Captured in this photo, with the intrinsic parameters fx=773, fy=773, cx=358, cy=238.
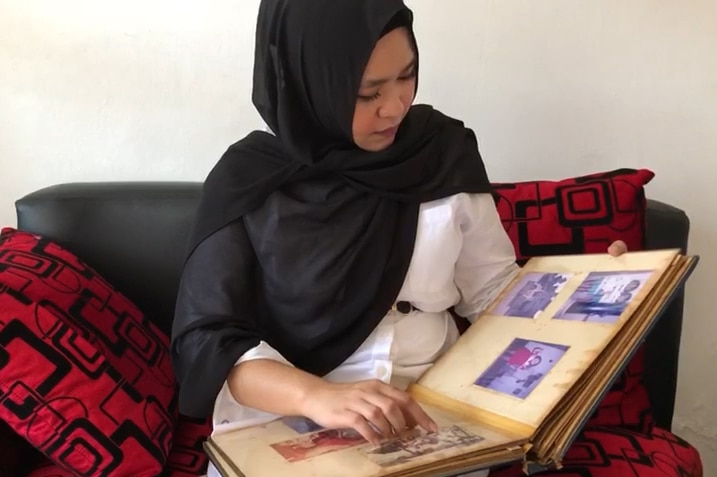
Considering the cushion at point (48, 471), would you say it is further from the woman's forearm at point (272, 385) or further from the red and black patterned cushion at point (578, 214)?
the red and black patterned cushion at point (578, 214)

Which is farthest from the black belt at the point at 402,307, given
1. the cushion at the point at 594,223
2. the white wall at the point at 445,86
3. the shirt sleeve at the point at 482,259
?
the white wall at the point at 445,86

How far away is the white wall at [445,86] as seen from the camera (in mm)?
1443

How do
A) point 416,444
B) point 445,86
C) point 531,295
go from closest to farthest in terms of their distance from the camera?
point 416,444 < point 531,295 < point 445,86

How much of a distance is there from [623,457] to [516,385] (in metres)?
0.33

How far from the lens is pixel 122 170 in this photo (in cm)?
150

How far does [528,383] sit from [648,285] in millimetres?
182

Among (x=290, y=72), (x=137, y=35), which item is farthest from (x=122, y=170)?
(x=290, y=72)

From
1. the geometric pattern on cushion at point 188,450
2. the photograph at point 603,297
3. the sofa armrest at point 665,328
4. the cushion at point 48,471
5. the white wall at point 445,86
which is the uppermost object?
the white wall at point 445,86

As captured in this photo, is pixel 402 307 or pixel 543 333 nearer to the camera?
pixel 543 333

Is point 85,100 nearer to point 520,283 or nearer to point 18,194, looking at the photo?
point 18,194

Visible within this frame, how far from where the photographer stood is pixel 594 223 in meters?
1.29

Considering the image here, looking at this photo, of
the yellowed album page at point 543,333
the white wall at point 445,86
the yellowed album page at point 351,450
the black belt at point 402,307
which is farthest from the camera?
the white wall at point 445,86

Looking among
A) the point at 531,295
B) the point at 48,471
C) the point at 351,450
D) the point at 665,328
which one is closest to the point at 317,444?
the point at 351,450

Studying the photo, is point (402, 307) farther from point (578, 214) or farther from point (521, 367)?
point (578, 214)
